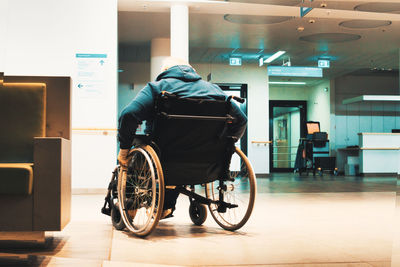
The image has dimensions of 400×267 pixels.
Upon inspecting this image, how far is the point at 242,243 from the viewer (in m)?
2.69

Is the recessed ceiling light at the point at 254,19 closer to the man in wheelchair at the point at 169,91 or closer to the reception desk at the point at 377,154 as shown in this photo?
the man in wheelchair at the point at 169,91

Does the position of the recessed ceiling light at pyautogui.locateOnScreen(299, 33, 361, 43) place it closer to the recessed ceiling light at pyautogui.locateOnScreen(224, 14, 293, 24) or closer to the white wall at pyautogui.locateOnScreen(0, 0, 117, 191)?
the recessed ceiling light at pyautogui.locateOnScreen(224, 14, 293, 24)

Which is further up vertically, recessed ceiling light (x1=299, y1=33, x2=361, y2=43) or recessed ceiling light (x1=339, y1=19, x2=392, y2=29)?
recessed ceiling light (x1=339, y1=19, x2=392, y2=29)

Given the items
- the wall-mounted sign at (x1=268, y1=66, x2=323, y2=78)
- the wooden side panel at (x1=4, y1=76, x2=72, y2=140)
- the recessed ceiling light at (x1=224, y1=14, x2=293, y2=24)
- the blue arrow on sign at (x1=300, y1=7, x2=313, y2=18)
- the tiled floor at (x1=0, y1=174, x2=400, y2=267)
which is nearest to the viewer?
the tiled floor at (x1=0, y1=174, x2=400, y2=267)

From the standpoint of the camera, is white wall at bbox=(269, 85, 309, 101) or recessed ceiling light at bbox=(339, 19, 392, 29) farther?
white wall at bbox=(269, 85, 309, 101)

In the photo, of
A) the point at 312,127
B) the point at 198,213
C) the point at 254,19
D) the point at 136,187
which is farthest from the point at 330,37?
the point at 136,187

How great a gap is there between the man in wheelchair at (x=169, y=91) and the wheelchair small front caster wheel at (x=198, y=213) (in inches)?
10.1

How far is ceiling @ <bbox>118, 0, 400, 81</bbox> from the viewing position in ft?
23.8

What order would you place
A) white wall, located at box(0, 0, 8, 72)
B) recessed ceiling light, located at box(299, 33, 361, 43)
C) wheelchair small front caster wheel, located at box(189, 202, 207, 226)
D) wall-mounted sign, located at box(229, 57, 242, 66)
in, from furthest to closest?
wall-mounted sign, located at box(229, 57, 242, 66), recessed ceiling light, located at box(299, 33, 361, 43), white wall, located at box(0, 0, 8, 72), wheelchair small front caster wheel, located at box(189, 202, 207, 226)

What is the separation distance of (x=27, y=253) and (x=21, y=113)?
85 centimetres

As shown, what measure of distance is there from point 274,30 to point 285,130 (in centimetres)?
735

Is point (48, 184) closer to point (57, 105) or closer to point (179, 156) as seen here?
point (57, 105)

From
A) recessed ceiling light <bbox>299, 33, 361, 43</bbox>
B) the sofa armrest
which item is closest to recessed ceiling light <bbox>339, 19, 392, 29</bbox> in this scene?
recessed ceiling light <bbox>299, 33, 361, 43</bbox>

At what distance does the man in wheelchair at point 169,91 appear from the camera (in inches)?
110
